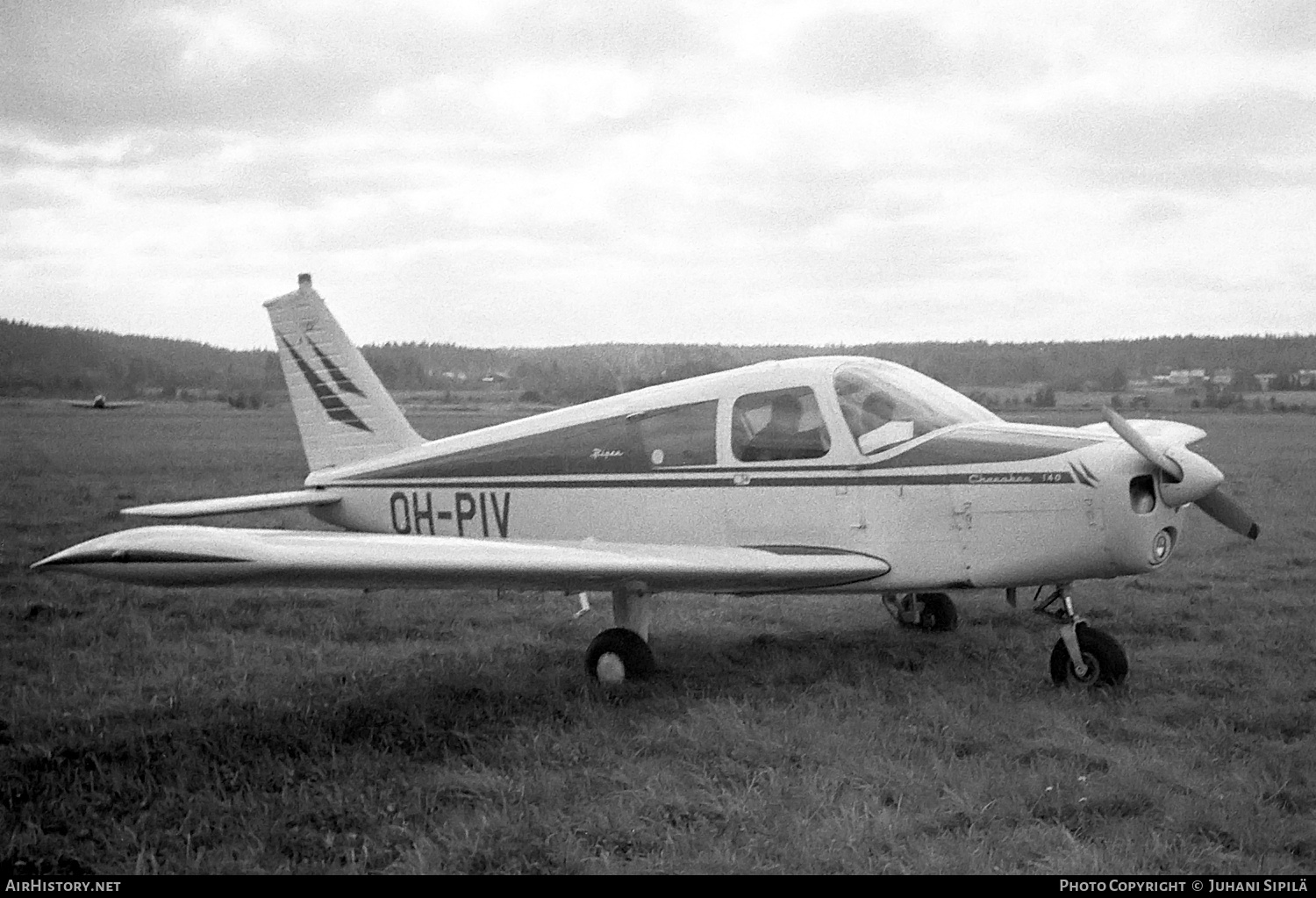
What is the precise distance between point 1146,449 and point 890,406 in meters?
1.60

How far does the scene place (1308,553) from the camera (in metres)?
11.9

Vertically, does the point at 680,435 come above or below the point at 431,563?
above

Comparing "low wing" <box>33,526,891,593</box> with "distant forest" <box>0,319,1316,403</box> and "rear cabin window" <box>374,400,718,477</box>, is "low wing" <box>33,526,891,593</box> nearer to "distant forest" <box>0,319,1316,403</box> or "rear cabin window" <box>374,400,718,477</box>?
"rear cabin window" <box>374,400,718,477</box>

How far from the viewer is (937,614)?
26.8 feet

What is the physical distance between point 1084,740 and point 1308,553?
8.61 meters

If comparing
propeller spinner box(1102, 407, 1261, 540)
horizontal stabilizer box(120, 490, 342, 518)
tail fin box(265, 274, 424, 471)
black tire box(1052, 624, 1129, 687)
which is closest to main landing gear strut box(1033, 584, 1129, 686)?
black tire box(1052, 624, 1129, 687)

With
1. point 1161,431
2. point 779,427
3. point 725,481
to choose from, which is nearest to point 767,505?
point 725,481

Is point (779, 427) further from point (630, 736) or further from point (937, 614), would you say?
point (630, 736)

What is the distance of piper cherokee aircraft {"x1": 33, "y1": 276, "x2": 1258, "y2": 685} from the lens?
234 inches

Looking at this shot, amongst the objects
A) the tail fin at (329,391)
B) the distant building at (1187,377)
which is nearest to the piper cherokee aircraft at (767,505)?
the tail fin at (329,391)

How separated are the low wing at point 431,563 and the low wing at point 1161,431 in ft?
5.62

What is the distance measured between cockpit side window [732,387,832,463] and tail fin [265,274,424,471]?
3133mm
